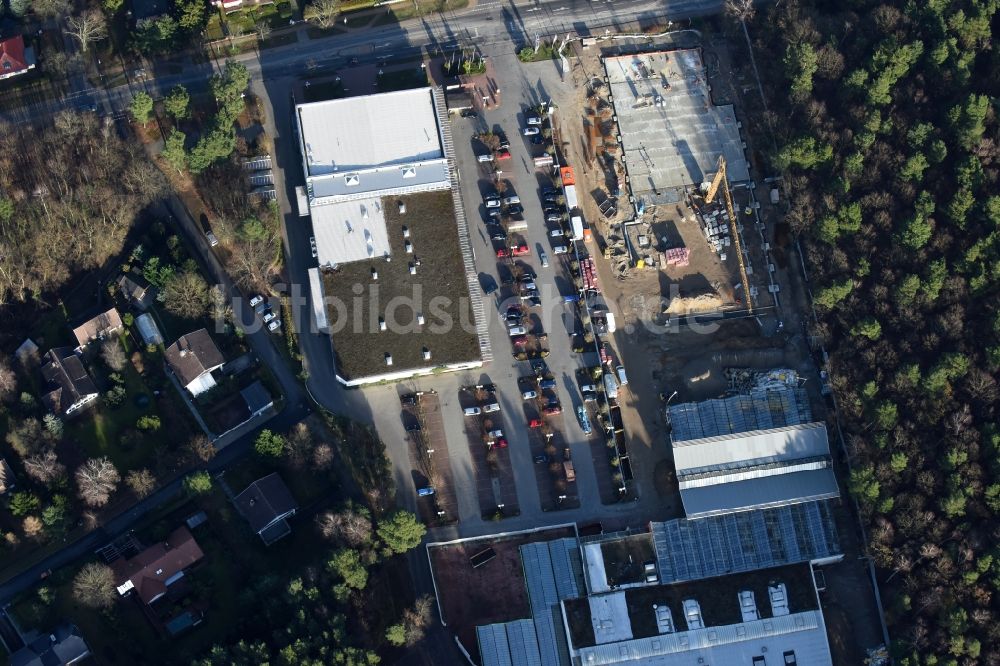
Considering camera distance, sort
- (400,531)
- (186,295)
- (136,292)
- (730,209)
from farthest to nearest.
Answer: (730,209) → (136,292) → (186,295) → (400,531)

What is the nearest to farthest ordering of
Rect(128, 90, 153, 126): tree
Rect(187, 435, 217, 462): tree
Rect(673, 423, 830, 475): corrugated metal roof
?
Rect(187, 435, 217, 462): tree < Rect(673, 423, 830, 475): corrugated metal roof < Rect(128, 90, 153, 126): tree

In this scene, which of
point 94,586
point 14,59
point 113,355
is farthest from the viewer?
point 14,59

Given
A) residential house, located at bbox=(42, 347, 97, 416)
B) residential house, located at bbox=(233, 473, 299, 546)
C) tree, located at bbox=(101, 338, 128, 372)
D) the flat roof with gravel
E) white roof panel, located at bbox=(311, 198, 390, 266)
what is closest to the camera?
residential house, located at bbox=(233, 473, 299, 546)

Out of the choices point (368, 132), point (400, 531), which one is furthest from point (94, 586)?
point (368, 132)

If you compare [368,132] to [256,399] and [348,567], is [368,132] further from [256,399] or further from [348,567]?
[348,567]

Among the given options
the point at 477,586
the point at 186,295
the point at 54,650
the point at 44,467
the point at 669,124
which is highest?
the point at 669,124

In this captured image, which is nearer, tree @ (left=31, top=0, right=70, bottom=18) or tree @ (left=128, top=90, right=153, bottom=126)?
tree @ (left=128, top=90, right=153, bottom=126)

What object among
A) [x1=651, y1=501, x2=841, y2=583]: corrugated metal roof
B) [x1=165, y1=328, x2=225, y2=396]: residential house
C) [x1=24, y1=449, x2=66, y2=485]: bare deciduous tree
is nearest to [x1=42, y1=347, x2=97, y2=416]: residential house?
[x1=24, y1=449, x2=66, y2=485]: bare deciduous tree

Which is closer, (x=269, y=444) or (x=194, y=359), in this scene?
(x=269, y=444)

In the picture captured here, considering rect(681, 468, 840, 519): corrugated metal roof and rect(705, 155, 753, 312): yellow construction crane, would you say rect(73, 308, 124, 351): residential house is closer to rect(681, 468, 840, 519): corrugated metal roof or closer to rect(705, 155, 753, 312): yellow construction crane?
rect(681, 468, 840, 519): corrugated metal roof
